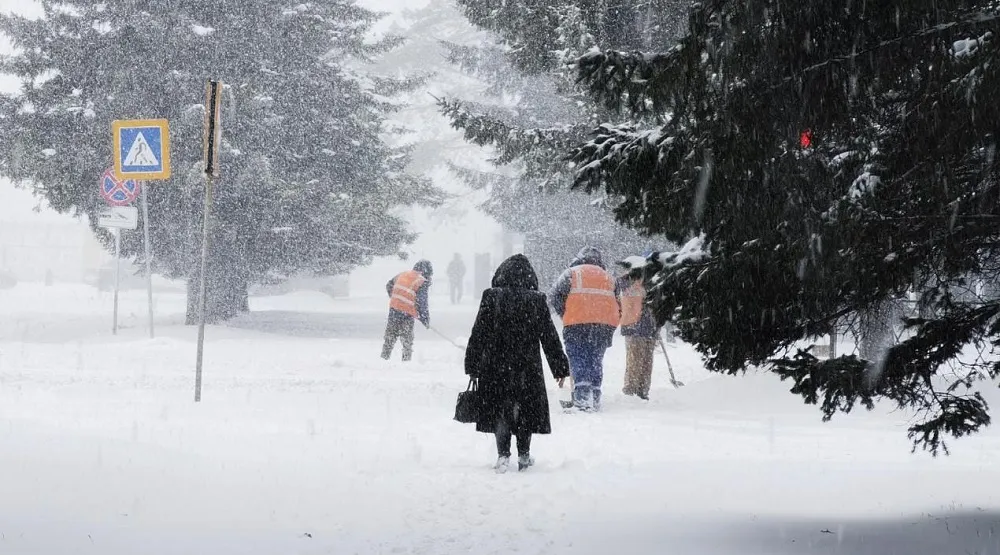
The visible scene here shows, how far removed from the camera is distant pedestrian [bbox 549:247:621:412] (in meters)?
12.2

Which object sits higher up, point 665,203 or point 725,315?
point 665,203

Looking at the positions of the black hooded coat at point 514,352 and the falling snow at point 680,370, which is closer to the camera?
the falling snow at point 680,370

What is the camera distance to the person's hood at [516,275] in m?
8.91

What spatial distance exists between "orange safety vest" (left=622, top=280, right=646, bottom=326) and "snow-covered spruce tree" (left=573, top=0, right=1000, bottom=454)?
7140mm

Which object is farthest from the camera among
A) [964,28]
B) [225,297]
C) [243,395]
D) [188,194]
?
[225,297]

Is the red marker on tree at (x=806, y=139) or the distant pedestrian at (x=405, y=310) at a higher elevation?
the red marker on tree at (x=806, y=139)

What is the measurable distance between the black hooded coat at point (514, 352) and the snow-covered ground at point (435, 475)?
0.45m

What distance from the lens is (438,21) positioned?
56.6 m

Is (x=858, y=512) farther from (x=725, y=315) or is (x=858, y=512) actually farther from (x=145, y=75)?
(x=145, y=75)

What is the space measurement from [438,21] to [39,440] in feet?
164

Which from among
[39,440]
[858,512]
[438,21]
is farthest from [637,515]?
[438,21]

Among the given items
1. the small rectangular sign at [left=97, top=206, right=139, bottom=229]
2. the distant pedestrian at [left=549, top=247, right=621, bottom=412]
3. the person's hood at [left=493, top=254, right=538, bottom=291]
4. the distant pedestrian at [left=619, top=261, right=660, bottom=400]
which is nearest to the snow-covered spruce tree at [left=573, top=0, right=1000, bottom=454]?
the person's hood at [left=493, top=254, right=538, bottom=291]

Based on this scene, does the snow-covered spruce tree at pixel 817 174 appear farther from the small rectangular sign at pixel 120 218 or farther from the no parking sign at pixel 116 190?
the small rectangular sign at pixel 120 218

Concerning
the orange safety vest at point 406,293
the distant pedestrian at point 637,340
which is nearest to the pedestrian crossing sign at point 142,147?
the orange safety vest at point 406,293
